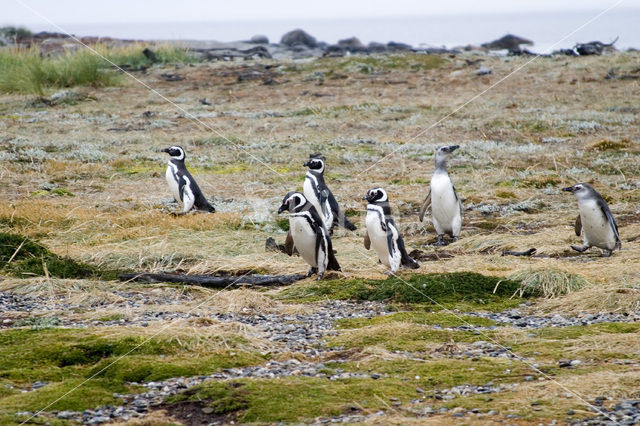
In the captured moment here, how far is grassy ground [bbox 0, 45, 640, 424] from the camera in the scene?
4.65m

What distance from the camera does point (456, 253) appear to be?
8.88 m

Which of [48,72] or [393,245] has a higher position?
[48,72]

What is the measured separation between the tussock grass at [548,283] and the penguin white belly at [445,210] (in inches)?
98.4

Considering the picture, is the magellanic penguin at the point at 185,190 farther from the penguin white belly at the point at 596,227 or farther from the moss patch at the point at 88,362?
the moss patch at the point at 88,362

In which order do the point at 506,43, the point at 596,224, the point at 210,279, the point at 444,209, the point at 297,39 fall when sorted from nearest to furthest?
the point at 210,279
the point at 596,224
the point at 444,209
the point at 506,43
the point at 297,39

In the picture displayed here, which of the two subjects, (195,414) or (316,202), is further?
(316,202)

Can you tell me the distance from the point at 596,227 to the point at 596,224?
0.10 feet

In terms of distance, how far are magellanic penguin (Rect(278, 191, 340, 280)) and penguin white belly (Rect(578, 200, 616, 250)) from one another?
2.69 metres

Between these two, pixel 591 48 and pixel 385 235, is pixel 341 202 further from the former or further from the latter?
pixel 591 48

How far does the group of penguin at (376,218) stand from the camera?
24.6ft

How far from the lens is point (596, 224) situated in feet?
27.2

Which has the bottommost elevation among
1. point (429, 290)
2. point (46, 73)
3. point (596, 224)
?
point (429, 290)

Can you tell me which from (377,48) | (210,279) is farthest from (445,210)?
(377,48)

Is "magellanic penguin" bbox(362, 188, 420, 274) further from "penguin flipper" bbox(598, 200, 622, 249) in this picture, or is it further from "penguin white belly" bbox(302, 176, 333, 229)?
"penguin flipper" bbox(598, 200, 622, 249)
